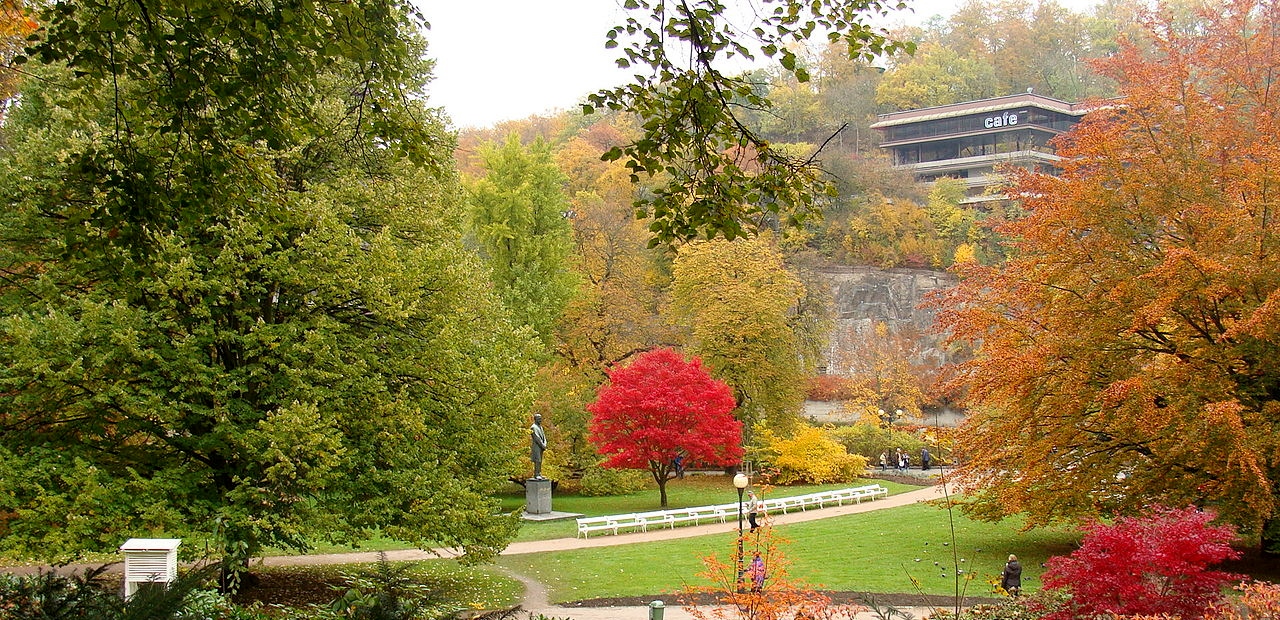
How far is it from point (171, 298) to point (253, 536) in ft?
10.4

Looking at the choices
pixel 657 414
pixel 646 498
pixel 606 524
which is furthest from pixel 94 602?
pixel 646 498

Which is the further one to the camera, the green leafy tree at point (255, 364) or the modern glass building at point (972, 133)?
the modern glass building at point (972, 133)

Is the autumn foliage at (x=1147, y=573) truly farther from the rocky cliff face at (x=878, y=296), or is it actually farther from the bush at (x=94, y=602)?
the rocky cliff face at (x=878, y=296)

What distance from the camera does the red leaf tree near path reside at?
2655 centimetres

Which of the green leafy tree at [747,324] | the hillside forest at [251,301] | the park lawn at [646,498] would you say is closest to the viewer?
the hillside forest at [251,301]

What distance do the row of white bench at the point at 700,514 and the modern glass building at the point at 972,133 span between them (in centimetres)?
4493

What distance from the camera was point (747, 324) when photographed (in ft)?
112

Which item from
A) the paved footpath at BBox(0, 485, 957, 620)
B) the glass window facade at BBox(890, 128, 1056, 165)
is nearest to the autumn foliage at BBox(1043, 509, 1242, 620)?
the paved footpath at BBox(0, 485, 957, 620)

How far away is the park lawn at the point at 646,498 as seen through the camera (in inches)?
945

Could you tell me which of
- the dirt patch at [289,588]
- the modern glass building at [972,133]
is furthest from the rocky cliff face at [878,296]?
the dirt patch at [289,588]

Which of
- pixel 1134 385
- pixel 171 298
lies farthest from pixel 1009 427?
pixel 171 298

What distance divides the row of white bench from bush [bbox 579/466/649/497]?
3847 millimetres

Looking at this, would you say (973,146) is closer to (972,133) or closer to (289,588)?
(972,133)

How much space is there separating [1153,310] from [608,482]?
61.8ft
